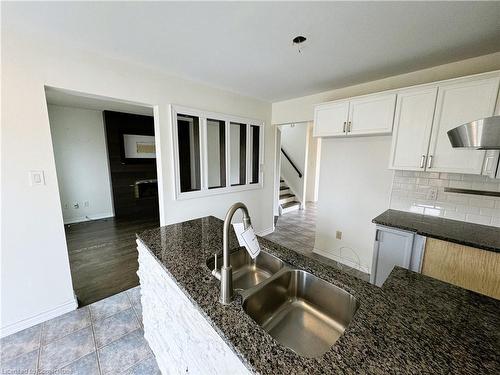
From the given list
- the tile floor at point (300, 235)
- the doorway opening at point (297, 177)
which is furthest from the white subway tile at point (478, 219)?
the doorway opening at point (297, 177)

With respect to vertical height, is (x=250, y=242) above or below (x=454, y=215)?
above

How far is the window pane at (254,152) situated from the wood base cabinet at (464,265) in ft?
8.14

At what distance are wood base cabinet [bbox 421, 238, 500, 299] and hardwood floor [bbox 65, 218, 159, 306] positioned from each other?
307cm

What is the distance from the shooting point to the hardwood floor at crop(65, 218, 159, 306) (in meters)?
2.37

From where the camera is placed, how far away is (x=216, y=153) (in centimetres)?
330

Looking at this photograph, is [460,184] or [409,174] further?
[409,174]

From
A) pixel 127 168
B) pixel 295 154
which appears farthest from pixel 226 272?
pixel 295 154

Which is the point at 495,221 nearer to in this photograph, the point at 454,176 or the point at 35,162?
the point at 454,176

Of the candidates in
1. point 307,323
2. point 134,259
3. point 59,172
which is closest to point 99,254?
Result: point 134,259

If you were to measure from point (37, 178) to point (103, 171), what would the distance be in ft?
11.1

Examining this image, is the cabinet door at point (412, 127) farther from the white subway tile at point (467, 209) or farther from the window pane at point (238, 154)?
the window pane at point (238, 154)

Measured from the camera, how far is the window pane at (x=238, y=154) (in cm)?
343

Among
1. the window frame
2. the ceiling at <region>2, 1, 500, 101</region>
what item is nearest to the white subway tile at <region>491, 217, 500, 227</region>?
the ceiling at <region>2, 1, 500, 101</region>

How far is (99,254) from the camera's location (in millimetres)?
3082
